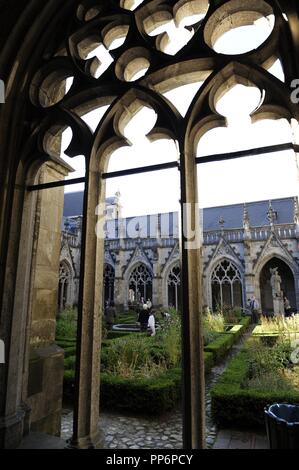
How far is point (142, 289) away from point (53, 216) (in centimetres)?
1866

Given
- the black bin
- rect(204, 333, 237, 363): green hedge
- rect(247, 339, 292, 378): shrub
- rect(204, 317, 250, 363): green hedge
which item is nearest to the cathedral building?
rect(204, 317, 250, 363): green hedge

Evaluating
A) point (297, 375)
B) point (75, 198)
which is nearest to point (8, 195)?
point (297, 375)

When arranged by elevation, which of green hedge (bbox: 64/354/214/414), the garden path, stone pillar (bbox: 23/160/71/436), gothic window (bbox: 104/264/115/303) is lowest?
the garden path

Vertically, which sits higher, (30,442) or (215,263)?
(215,263)

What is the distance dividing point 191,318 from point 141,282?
64.1 ft

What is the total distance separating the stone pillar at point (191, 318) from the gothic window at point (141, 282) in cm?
1920

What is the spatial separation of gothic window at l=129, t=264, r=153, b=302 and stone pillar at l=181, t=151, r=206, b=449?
1920cm

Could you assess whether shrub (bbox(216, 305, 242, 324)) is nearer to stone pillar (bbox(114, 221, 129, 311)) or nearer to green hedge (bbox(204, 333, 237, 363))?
green hedge (bbox(204, 333, 237, 363))

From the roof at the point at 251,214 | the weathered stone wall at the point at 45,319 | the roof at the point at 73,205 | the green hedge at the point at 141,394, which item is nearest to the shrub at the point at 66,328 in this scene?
the green hedge at the point at 141,394

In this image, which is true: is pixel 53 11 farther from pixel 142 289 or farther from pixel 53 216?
pixel 142 289

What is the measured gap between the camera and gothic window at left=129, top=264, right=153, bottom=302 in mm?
20922

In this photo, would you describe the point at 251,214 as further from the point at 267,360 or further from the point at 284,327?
the point at 267,360

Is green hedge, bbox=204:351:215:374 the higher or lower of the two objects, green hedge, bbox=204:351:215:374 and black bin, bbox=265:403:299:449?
the lower

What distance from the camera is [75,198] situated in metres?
29.6
